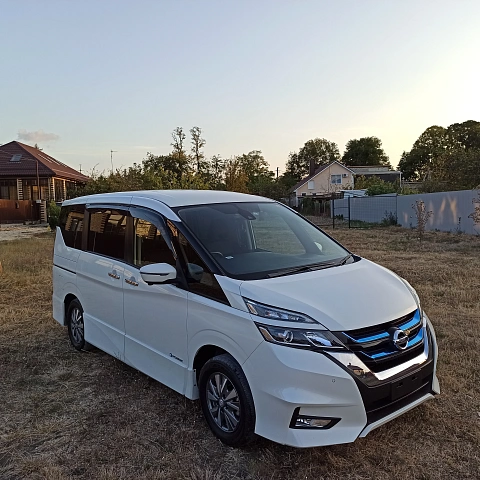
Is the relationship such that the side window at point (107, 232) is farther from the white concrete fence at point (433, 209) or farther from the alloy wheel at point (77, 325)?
the white concrete fence at point (433, 209)

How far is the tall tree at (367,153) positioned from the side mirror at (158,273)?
87005 mm

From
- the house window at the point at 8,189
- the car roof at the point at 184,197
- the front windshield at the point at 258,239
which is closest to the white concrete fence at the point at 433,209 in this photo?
the front windshield at the point at 258,239

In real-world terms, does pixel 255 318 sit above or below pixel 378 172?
below

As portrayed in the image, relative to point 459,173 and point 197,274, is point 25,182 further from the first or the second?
point 197,274

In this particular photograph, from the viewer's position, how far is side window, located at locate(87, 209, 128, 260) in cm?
412

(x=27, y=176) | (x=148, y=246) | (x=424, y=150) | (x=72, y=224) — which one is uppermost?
(x=424, y=150)

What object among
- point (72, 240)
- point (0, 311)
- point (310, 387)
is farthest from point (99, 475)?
point (0, 311)

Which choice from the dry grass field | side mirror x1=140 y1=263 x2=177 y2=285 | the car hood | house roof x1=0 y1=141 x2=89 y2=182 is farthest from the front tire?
house roof x1=0 y1=141 x2=89 y2=182

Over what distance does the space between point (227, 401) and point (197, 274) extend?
34.5 inches

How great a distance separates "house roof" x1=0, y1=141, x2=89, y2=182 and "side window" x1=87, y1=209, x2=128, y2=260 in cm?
3377

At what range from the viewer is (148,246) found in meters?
3.76

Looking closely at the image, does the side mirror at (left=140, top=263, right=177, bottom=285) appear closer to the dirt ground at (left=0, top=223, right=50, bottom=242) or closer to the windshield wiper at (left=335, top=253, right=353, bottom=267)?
the windshield wiper at (left=335, top=253, right=353, bottom=267)

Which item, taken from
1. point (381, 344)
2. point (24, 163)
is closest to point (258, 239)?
point (381, 344)

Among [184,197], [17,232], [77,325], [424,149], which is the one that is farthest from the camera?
[424,149]
